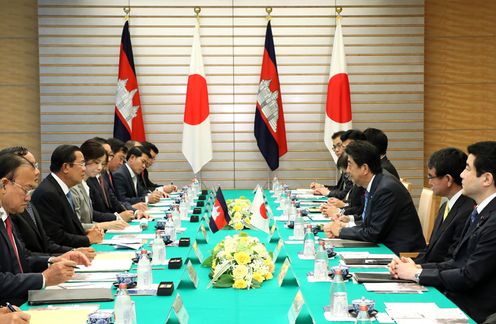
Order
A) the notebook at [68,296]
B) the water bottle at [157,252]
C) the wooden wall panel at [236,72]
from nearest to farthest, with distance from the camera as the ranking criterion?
the notebook at [68,296]
the water bottle at [157,252]
the wooden wall panel at [236,72]

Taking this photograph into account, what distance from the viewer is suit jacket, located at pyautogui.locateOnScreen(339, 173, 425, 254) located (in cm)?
453

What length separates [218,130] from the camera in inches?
377

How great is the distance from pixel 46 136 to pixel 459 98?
5.89m

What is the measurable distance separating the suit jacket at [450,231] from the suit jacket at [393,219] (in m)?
0.68

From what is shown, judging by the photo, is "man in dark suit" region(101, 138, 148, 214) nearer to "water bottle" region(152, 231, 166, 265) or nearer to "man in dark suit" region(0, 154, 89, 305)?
"water bottle" region(152, 231, 166, 265)

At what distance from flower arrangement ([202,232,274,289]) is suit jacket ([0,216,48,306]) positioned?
32.4 inches

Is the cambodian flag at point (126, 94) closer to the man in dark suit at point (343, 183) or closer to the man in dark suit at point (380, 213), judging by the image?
the man in dark suit at point (343, 183)

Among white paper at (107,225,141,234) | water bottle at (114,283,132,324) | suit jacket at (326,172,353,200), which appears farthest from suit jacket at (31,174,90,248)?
suit jacket at (326,172,353,200)

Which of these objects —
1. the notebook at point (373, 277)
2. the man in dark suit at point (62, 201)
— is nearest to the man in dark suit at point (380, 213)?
the notebook at point (373, 277)

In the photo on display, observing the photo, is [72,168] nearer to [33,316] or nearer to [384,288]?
[33,316]

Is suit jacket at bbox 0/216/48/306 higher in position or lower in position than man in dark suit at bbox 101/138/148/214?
lower

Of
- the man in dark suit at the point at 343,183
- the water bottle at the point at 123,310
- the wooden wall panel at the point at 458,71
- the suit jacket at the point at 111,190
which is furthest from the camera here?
the wooden wall panel at the point at 458,71

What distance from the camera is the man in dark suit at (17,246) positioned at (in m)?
3.05

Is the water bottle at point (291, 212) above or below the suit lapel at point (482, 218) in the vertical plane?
below
